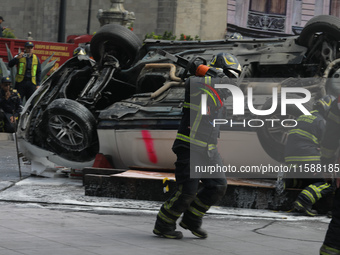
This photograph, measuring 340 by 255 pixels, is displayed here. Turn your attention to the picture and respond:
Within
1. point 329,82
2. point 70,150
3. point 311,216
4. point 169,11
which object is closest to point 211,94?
point 311,216

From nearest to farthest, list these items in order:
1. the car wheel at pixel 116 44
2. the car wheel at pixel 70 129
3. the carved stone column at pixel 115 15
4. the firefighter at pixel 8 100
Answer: the car wheel at pixel 70 129 → the car wheel at pixel 116 44 → the firefighter at pixel 8 100 → the carved stone column at pixel 115 15

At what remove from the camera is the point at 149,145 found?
10617 mm

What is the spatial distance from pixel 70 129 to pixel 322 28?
3.51 m

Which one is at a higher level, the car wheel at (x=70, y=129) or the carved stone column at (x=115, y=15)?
the carved stone column at (x=115, y=15)

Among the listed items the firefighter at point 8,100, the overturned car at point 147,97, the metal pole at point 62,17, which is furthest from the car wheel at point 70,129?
the metal pole at point 62,17

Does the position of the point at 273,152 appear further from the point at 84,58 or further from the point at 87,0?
the point at 87,0

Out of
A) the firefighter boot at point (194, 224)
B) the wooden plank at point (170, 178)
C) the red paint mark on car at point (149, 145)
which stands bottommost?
the firefighter boot at point (194, 224)

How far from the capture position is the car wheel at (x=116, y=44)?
12594 mm

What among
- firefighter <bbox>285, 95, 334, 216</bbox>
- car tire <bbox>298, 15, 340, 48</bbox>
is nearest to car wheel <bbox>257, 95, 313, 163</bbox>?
firefighter <bbox>285, 95, 334, 216</bbox>

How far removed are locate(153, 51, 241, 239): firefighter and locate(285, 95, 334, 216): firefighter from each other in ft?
6.22

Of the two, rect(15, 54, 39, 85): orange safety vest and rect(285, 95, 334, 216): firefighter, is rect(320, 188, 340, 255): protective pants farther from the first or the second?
rect(15, 54, 39, 85): orange safety vest

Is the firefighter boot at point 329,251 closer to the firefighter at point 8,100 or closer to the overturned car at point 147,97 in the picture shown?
the overturned car at point 147,97

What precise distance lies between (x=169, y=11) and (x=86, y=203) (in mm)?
30703

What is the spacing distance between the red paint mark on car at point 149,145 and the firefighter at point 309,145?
71.5 inches
